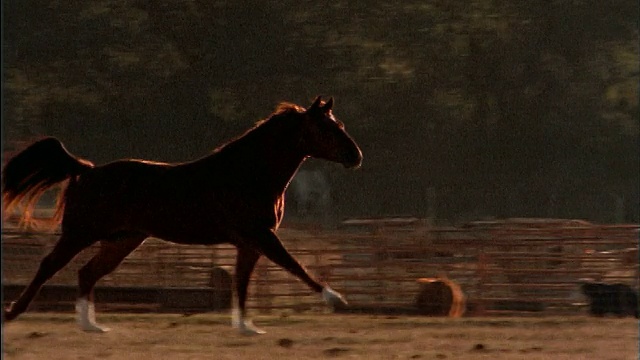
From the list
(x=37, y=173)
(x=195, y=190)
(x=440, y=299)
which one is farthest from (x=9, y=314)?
(x=440, y=299)

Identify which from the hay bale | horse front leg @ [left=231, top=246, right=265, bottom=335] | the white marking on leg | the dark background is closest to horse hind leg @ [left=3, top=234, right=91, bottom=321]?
the white marking on leg

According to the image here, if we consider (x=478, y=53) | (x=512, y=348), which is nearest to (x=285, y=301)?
(x=512, y=348)

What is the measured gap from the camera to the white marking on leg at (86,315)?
31.5 ft

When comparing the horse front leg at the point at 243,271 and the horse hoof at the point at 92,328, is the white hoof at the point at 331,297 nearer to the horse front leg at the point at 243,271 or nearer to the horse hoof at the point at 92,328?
the horse front leg at the point at 243,271

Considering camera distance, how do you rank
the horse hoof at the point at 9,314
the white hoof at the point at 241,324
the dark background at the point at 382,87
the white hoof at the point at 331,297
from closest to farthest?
the white hoof at the point at 331,297 → the horse hoof at the point at 9,314 → the white hoof at the point at 241,324 → the dark background at the point at 382,87

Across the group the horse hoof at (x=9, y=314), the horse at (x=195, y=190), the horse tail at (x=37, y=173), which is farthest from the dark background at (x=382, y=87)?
the horse hoof at (x=9, y=314)

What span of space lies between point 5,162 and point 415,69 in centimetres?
1462

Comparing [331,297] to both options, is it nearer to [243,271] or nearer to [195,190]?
[243,271]

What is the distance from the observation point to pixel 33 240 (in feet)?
54.1

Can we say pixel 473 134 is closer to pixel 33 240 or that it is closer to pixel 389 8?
pixel 389 8

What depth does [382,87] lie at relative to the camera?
23016mm

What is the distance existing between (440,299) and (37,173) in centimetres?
619

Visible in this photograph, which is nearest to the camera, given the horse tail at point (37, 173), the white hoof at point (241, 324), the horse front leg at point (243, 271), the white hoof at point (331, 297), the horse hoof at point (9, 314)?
the white hoof at point (331, 297)

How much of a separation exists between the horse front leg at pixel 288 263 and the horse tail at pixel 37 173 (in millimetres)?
1483
